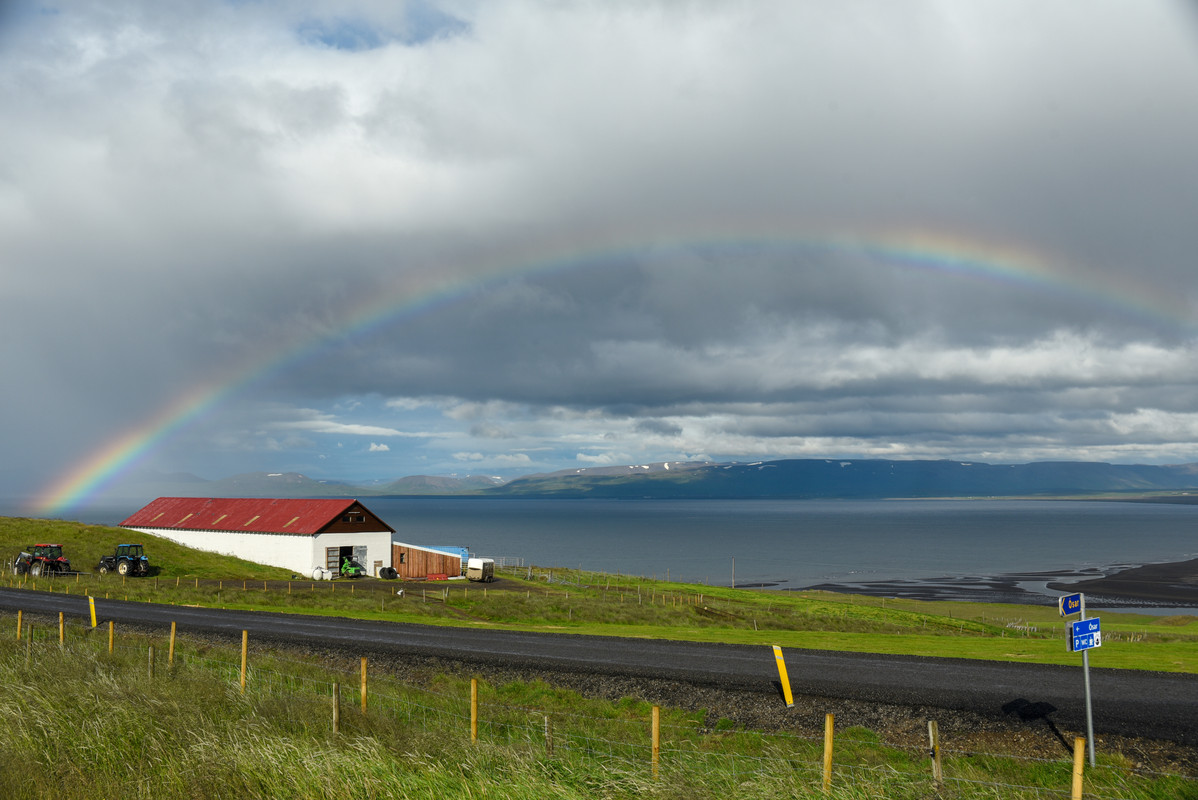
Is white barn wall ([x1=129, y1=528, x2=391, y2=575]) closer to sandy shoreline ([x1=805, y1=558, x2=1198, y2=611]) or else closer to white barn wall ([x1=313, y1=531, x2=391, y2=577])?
white barn wall ([x1=313, y1=531, x2=391, y2=577])

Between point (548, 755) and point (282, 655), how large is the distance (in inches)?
656

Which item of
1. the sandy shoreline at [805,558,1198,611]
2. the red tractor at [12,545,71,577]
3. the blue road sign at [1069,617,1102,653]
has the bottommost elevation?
the sandy shoreline at [805,558,1198,611]

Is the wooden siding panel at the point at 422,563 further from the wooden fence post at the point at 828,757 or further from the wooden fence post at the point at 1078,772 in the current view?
the wooden fence post at the point at 1078,772

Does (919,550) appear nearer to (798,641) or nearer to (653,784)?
(798,641)

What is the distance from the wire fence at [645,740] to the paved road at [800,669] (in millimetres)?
2587

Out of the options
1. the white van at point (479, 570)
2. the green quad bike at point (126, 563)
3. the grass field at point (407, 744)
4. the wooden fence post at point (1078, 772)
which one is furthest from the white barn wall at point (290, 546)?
the wooden fence post at point (1078, 772)

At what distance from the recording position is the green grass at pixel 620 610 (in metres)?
31.1

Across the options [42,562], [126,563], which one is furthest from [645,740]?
[42,562]

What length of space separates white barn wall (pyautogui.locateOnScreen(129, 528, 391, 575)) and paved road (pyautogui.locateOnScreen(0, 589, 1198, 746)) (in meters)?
32.1

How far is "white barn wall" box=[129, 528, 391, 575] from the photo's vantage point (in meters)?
69.4

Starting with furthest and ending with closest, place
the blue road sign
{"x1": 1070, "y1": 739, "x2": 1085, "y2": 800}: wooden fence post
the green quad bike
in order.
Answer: the green quad bike, the blue road sign, {"x1": 1070, "y1": 739, "x2": 1085, "y2": 800}: wooden fence post

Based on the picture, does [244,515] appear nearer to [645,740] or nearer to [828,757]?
[645,740]

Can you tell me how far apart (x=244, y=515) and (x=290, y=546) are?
10474 mm

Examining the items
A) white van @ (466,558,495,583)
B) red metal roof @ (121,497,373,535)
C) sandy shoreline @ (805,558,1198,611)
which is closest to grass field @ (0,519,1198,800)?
white van @ (466,558,495,583)
